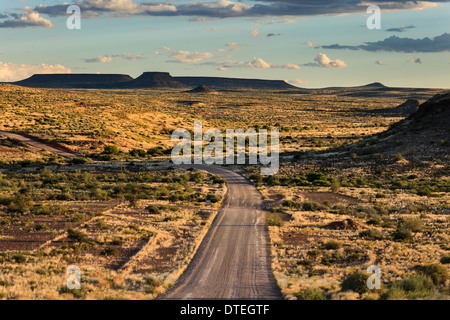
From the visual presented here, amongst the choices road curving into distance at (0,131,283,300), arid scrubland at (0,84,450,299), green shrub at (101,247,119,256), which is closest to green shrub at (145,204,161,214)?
arid scrubland at (0,84,450,299)

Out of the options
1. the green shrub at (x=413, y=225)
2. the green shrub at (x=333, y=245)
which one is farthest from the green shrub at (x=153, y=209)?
the green shrub at (x=413, y=225)

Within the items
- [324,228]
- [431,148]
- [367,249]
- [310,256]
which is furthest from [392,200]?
[431,148]

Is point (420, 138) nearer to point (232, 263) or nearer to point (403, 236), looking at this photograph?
point (403, 236)

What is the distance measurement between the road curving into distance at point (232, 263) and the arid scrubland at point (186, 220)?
2.11 ft

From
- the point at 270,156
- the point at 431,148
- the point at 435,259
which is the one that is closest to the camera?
the point at 435,259

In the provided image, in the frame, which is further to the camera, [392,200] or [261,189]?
[261,189]

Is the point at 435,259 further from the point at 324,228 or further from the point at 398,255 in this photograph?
the point at 324,228

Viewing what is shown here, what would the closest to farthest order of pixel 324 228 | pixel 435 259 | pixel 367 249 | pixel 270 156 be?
pixel 435 259
pixel 367 249
pixel 324 228
pixel 270 156

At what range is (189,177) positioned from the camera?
5553 centimetres

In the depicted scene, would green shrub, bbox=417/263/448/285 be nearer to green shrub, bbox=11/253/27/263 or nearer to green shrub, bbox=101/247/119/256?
green shrub, bbox=101/247/119/256

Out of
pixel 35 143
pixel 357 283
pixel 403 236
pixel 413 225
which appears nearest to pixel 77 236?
pixel 357 283

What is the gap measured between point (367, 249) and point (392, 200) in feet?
56.3

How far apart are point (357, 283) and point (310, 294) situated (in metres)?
2.48

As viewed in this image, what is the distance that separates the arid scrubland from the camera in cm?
1978
